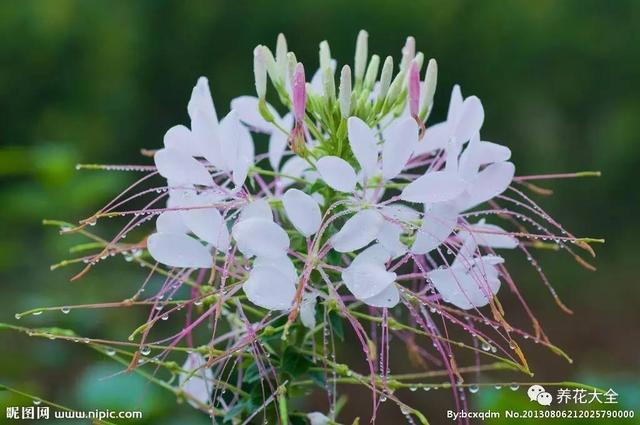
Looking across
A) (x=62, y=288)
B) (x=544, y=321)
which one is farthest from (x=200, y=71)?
(x=544, y=321)

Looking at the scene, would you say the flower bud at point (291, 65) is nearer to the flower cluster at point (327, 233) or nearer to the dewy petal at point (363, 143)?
the flower cluster at point (327, 233)

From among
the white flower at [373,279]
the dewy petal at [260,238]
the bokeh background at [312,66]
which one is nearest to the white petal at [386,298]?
the white flower at [373,279]

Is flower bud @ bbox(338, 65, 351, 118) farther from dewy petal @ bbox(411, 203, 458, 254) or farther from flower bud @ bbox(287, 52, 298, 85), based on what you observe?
dewy petal @ bbox(411, 203, 458, 254)

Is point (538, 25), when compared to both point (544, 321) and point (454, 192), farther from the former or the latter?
point (454, 192)

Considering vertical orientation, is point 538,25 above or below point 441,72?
above

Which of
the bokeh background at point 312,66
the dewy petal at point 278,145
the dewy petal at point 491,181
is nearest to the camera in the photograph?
the dewy petal at point 491,181

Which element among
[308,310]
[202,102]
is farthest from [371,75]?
[308,310]
